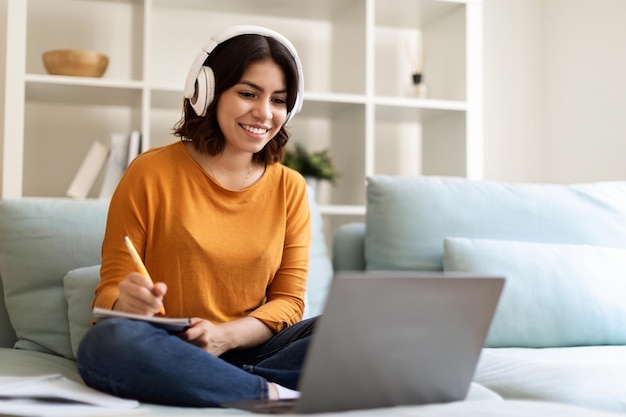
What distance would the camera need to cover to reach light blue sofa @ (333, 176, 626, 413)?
2.00 m

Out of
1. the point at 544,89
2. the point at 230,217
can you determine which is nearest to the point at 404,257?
the point at 230,217

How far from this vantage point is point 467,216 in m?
2.16

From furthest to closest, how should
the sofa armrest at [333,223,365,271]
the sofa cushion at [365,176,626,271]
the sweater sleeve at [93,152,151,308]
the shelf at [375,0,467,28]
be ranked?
the shelf at [375,0,467,28]
the sofa armrest at [333,223,365,271]
the sofa cushion at [365,176,626,271]
the sweater sleeve at [93,152,151,308]

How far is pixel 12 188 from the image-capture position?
266cm

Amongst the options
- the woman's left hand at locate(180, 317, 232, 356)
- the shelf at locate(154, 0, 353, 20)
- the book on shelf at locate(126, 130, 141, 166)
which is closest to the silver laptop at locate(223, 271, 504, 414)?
the woman's left hand at locate(180, 317, 232, 356)

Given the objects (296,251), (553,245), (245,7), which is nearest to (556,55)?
(245,7)

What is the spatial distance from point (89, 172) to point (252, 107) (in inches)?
53.6

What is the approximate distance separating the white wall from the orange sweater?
1913mm

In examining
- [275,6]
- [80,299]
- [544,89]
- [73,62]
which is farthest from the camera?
[544,89]

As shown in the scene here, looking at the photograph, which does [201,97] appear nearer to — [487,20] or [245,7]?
[245,7]

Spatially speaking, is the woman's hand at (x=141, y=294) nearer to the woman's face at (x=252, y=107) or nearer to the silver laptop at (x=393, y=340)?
the silver laptop at (x=393, y=340)

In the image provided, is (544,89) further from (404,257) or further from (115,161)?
(115,161)

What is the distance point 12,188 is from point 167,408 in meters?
1.66

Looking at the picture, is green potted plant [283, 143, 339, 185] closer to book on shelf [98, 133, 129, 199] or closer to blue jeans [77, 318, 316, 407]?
book on shelf [98, 133, 129, 199]
